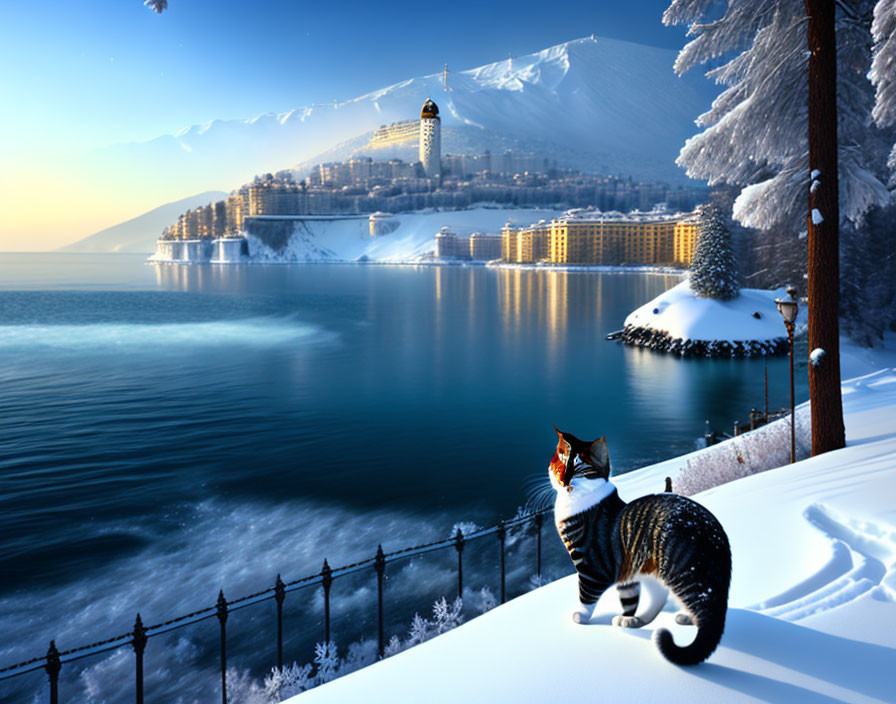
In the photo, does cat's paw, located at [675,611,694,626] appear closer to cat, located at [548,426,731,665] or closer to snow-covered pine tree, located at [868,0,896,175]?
cat, located at [548,426,731,665]

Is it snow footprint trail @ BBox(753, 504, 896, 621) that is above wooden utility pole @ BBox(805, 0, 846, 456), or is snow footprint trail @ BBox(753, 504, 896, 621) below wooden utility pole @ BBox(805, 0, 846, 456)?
below

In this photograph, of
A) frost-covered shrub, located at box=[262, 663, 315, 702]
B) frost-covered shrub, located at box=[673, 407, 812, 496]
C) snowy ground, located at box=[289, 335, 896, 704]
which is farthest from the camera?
frost-covered shrub, located at box=[673, 407, 812, 496]

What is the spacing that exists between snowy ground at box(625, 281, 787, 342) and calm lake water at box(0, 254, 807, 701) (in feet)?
11.3

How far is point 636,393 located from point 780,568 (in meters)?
22.9

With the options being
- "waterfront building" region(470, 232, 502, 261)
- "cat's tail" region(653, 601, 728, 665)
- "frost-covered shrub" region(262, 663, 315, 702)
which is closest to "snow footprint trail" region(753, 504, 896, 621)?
"cat's tail" region(653, 601, 728, 665)

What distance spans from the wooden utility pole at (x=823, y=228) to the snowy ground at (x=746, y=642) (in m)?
3.40

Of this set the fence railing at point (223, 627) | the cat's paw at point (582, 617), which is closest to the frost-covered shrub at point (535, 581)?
the fence railing at point (223, 627)

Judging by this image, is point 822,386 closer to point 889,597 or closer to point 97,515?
point 889,597

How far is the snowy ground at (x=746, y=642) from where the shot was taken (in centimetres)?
367

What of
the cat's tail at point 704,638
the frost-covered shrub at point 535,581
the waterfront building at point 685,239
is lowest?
the frost-covered shrub at point 535,581

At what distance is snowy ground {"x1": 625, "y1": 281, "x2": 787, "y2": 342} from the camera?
1533 inches

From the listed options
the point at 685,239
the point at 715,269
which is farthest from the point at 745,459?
the point at 685,239

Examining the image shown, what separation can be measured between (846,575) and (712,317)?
38.3 metres

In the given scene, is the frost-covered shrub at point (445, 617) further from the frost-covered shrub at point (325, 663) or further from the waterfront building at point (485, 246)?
the waterfront building at point (485, 246)
